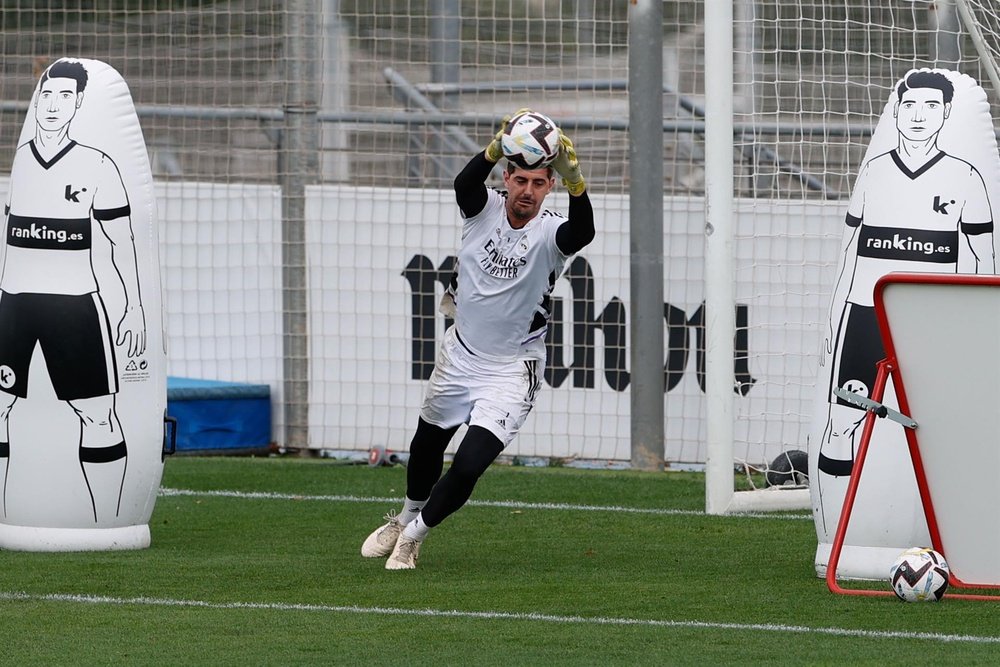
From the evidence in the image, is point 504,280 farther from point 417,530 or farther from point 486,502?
point 486,502

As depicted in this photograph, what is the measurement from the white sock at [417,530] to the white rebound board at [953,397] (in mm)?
1911

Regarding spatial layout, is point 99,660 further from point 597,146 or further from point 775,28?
point 597,146

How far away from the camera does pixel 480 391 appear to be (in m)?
7.01

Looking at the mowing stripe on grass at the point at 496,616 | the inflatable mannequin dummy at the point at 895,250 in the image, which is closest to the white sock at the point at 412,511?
the mowing stripe on grass at the point at 496,616

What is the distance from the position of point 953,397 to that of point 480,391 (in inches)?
73.1

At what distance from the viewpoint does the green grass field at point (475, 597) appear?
5.24 m

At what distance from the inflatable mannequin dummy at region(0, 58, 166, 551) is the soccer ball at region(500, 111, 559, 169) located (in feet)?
5.53

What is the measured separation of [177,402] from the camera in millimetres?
10961

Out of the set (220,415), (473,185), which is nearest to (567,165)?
(473,185)

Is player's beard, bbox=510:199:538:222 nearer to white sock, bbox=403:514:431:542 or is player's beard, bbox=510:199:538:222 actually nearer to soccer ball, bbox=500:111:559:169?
soccer ball, bbox=500:111:559:169

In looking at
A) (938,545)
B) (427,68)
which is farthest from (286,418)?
(938,545)

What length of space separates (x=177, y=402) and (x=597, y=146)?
3.13 m

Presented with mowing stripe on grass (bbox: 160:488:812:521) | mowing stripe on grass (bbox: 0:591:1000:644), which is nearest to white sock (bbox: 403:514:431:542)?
mowing stripe on grass (bbox: 0:591:1000:644)

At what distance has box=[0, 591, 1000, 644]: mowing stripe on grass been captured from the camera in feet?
17.8
